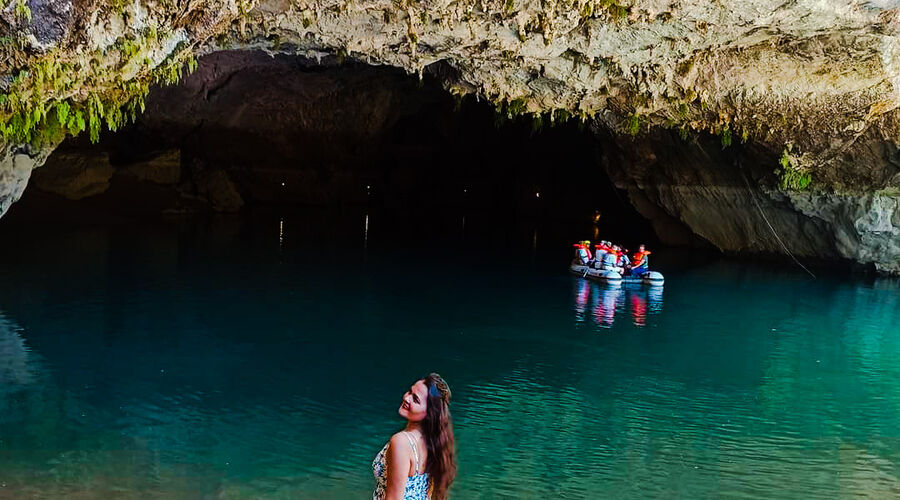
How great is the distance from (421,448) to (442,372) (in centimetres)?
751

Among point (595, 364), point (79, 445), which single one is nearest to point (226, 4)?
point (79, 445)

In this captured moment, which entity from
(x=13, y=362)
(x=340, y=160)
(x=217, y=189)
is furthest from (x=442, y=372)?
(x=340, y=160)

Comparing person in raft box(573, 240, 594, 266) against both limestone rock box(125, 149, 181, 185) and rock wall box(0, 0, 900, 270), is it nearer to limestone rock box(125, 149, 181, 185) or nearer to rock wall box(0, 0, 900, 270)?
rock wall box(0, 0, 900, 270)

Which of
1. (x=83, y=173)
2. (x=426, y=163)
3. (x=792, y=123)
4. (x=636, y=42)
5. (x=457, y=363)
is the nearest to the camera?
(x=457, y=363)

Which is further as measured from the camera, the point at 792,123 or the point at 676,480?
the point at 792,123

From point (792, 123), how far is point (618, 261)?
5.14 meters

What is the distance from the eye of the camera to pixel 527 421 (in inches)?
381

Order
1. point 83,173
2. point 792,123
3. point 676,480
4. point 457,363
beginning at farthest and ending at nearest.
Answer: point 83,173 < point 792,123 < point 457,363 < point 676,480

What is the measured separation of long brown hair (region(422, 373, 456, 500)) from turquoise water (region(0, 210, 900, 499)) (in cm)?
336

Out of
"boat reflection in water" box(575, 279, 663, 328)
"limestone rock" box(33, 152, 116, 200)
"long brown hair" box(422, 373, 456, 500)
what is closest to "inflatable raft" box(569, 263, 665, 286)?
"boat reflection in water" box(575, 279, 663, 328)

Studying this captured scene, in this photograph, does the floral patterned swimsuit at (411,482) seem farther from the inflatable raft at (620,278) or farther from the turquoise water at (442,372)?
the inflatable raft at (620,278)

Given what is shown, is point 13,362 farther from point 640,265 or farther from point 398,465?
point 640,265

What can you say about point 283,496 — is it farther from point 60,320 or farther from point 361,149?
point 361,149

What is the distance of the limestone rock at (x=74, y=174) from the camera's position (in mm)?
28984
